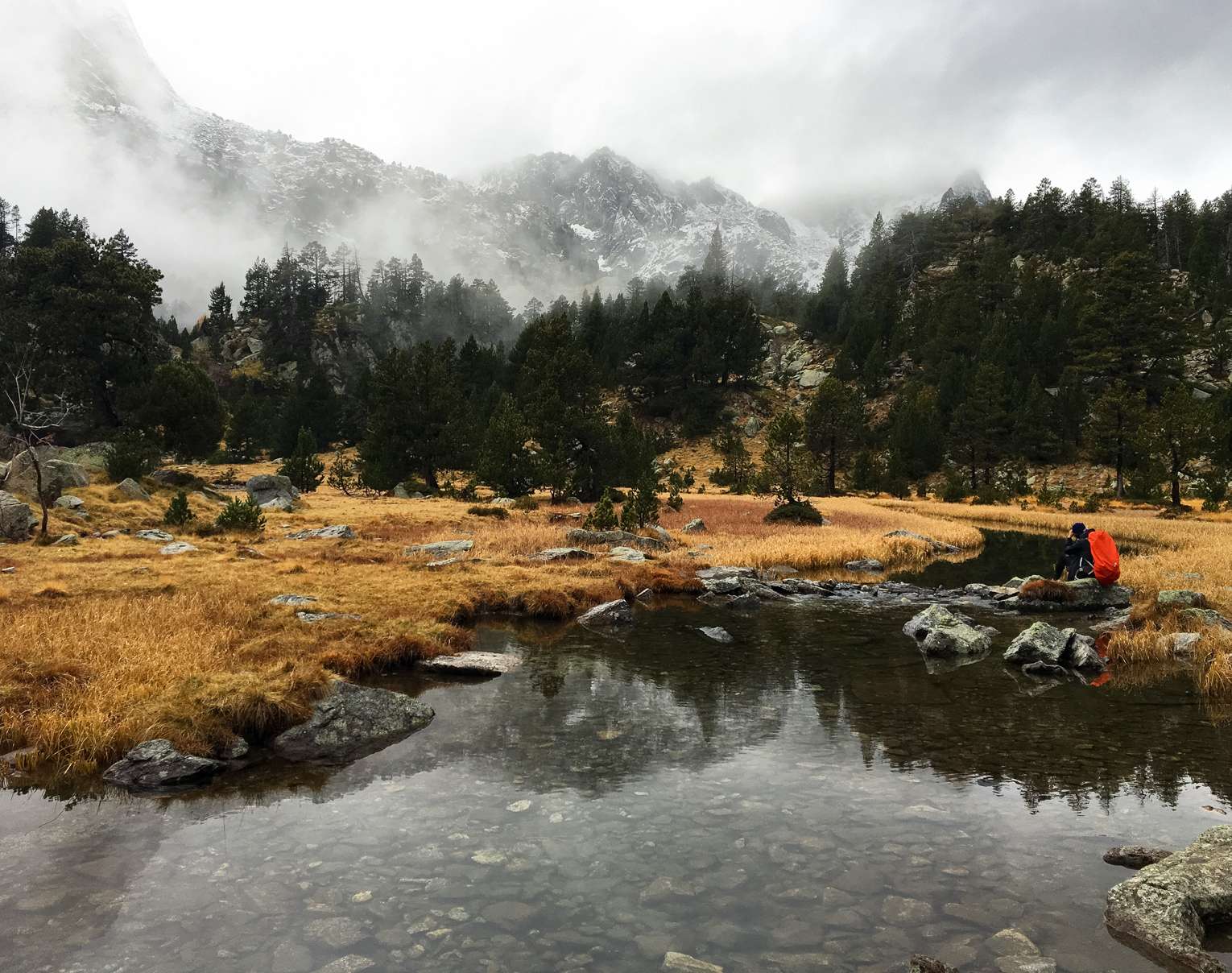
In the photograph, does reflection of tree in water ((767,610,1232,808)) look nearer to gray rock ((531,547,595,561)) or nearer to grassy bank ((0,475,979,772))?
grassy bank ((0,475,979,772))

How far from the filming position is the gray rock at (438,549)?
94.0 ft

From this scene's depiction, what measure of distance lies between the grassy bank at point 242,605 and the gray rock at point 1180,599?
1225cm

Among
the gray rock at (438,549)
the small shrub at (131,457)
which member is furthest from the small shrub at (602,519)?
the small shrub at (131,457)

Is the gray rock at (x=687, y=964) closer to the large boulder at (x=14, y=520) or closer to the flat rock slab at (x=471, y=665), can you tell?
the flat rock slab at (x=471, y=665)

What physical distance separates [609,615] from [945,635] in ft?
29.4

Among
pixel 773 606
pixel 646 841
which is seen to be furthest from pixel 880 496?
pixel 646 841

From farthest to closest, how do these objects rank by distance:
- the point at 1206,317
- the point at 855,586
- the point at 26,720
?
the point at 1206,317, the point at 855,586, the point at 26,720

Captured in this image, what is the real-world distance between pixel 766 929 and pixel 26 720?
35.7ft

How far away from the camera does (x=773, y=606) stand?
23.2 meters

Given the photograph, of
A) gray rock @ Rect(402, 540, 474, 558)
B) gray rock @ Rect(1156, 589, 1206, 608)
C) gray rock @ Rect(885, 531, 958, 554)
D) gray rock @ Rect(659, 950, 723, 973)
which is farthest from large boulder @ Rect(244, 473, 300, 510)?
gray rock @ Rect(659, 950, 723, 973)

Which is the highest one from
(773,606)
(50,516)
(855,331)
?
(855,331)

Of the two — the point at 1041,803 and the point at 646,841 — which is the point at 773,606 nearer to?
the point at 1041,803

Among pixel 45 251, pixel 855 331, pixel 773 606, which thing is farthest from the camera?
pixel 855 331

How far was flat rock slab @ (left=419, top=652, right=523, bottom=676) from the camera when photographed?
1523 cm
